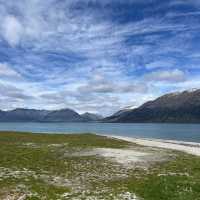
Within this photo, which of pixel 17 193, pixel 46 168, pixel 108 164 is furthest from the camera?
pixel 108 164

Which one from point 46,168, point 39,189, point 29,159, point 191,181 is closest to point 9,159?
point 29,159

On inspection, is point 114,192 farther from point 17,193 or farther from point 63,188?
point 17,193

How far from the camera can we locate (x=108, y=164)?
38.3m

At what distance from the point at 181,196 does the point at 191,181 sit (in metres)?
5.18

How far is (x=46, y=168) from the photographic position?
1363 inches

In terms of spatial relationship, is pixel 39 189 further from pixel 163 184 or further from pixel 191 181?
pixel 191 181

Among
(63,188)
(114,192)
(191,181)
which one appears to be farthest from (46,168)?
(191,181)

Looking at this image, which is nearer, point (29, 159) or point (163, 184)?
point (163, 184)

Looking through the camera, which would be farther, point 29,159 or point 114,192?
point 29,159

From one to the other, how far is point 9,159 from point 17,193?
16.7m

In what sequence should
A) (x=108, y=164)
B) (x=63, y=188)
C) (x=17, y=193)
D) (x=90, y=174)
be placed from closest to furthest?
(x=17, y=193)
(x=63, y=188)
(x=90, y=174)
(x=108, y=164)

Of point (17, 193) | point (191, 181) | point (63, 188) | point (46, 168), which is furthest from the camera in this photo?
point (46, 168)

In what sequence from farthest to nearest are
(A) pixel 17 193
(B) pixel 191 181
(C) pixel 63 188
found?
(B) pixel 191 181
(C) pixel 63 188
(A) pixel 17 193

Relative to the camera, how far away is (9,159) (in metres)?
39.7
